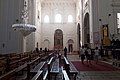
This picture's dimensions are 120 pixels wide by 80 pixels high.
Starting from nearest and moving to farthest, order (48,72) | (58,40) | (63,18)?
(48,72), (58,40), (63,18)

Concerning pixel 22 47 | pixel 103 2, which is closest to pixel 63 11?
pixel 103 2

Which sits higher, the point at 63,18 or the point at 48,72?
the point at 63,18

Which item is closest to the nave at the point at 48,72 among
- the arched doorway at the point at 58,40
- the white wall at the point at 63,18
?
the arched doorway at the point at 58,40

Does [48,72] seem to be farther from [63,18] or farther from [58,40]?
[63,18]

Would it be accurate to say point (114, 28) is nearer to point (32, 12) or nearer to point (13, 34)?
point (13, 34)

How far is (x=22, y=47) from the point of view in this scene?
21.9m

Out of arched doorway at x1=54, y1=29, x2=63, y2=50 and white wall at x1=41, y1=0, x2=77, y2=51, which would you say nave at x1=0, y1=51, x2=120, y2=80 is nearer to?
arched doorway at x1=54, y1=29, x2=63, y2=50

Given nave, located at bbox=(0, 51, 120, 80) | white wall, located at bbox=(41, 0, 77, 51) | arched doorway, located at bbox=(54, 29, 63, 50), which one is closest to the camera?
nave, located at bbox=(0, 51, 120, 80)

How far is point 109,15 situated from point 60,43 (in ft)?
76.4

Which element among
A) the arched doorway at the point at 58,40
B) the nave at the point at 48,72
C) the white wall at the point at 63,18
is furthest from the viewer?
the white wall at the point at 63,18

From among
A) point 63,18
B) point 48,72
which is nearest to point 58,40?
point 63,18

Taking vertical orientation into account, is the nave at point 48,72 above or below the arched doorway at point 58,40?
below

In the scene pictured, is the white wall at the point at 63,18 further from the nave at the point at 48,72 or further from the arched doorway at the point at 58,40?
the nave at the point at 48,72

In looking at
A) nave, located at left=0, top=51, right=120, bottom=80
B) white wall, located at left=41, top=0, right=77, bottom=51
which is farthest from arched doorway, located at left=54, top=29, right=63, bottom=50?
nave, located at left=0, top=51, right=120, bottom=80
